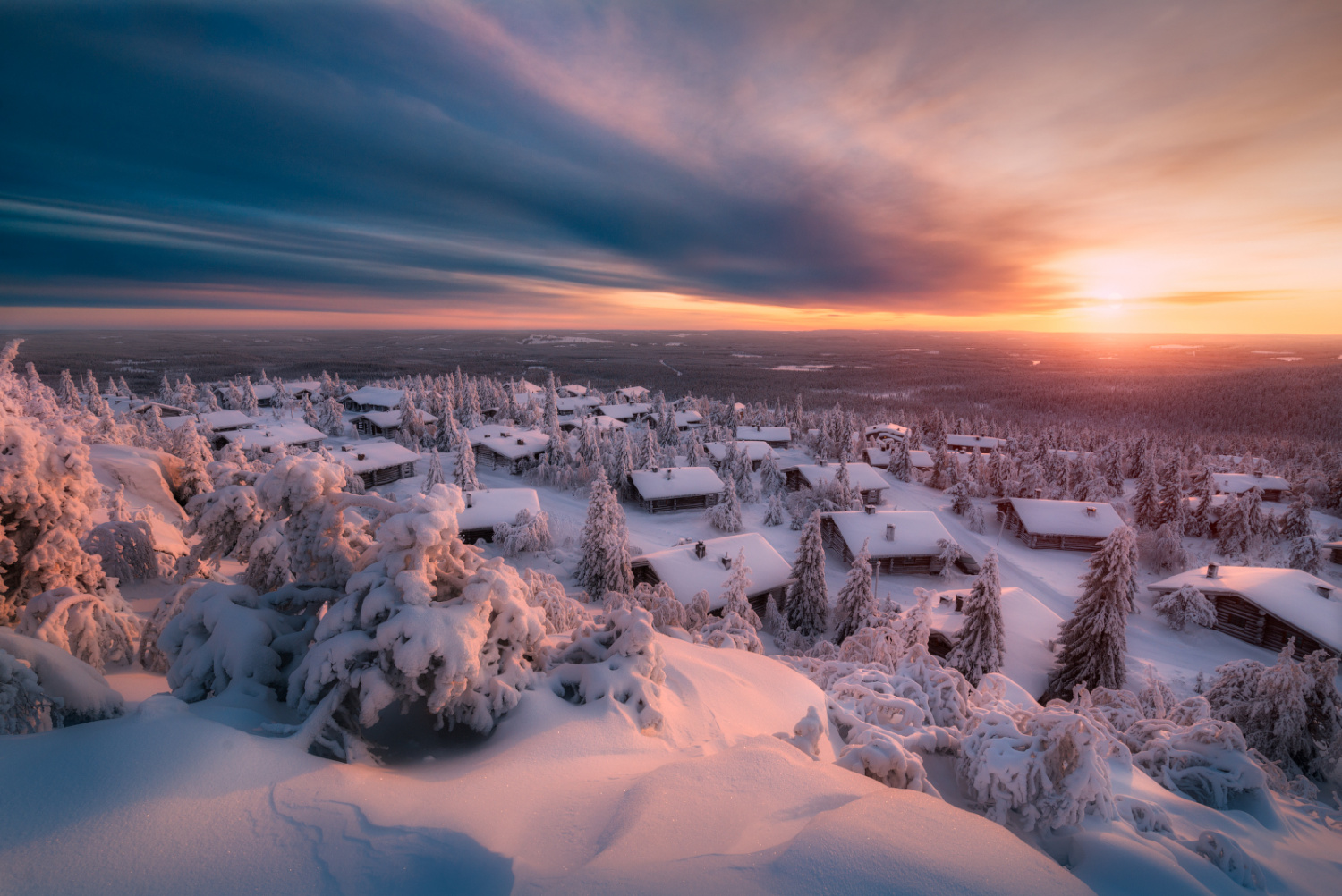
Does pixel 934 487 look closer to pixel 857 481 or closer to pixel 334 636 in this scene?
pixel 857 481

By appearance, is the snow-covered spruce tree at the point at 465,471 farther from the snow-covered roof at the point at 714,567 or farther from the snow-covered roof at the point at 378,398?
the snow-covered roof at the point at 378,398

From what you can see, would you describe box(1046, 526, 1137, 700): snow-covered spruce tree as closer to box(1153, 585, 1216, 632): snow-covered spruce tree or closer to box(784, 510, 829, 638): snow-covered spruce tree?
box(784, 510, 829, 638): snow-covered spruce tree

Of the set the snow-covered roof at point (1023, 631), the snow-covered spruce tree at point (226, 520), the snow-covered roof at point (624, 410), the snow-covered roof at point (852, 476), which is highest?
the snow-covered spruce tree at point (226, 520)

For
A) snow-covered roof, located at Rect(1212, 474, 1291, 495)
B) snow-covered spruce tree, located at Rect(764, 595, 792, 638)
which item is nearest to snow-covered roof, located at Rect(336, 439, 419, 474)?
snow-covered spruce tree, located at Rect(764, 595, 792, 638)

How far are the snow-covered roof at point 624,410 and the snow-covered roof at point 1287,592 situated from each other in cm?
6388

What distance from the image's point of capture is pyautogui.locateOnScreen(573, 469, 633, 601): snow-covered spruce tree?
2816 cm

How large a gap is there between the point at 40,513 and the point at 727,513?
3732 centimetres

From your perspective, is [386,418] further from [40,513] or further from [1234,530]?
[1234,530]

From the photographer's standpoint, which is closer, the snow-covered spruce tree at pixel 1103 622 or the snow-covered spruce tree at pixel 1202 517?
the snow-covered spruce tree at pixel 1103 622

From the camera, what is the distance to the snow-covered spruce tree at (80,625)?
772 cm

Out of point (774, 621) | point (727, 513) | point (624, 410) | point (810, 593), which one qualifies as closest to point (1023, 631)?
point (810, 593)

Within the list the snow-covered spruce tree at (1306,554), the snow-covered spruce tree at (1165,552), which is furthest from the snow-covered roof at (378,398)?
the snow-covered spruce tree at (1306,554)

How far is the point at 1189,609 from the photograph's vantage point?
29250 millimetres

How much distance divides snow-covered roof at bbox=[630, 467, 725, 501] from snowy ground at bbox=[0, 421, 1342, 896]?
38.3 meters
